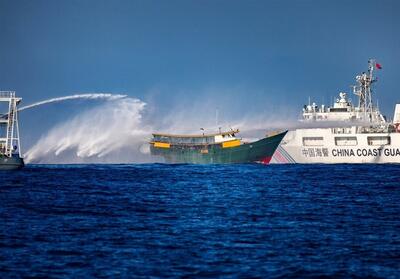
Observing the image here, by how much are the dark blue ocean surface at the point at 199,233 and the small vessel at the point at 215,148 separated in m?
66.0

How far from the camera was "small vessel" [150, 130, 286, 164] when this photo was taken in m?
138

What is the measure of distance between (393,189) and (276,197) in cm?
1541

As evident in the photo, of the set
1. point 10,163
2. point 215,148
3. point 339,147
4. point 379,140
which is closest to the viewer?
point 10,163

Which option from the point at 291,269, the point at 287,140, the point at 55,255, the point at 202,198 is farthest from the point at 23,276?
the point at 287,140

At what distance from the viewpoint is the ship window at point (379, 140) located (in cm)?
12900

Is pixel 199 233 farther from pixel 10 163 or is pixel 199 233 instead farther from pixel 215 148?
pixel 215 148

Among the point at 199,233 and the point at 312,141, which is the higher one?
the point at 312,141

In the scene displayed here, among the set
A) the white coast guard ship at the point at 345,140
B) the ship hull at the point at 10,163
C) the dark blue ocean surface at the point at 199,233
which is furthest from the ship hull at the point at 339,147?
the dark blue ocean surface at the point at 199,233

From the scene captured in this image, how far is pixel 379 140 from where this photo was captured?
130 m

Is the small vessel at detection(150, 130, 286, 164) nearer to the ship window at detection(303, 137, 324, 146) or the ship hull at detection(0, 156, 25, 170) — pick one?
the ship window at detection(303, 137, 324, 146)

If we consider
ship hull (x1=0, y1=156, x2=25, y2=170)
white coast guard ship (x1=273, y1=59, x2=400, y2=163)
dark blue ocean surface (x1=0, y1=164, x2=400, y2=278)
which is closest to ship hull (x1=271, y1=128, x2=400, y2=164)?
white coast guard ship (x1=273, y1=59, x2=400, y2=163)

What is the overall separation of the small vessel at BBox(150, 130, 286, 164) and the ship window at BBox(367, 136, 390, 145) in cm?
1546

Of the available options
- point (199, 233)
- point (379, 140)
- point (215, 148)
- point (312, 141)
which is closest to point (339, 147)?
point (312, 141)

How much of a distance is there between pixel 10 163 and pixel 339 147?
2363 inches
